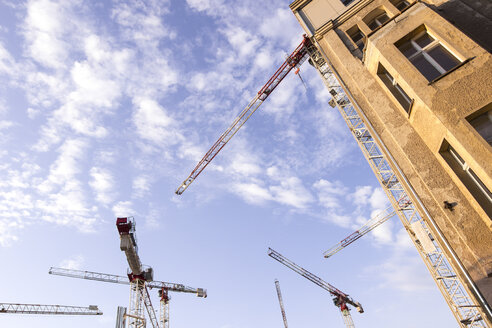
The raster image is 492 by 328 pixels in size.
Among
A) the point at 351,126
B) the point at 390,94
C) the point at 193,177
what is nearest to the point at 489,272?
the point at 390,94

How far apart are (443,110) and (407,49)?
2885 millimetres

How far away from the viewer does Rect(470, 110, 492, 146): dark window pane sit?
6711 mm

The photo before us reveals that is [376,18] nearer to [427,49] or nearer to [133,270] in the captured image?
[427,49]

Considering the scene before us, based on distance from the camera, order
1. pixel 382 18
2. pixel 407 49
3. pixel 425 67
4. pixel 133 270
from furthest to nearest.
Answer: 1. pixel 133 270
2. pixel 382 18
3. pixel 407 49
4. pixel 425 67

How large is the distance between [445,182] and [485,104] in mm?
2174

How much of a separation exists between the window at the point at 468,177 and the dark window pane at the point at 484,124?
769 mm

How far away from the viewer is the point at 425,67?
8.34 metres

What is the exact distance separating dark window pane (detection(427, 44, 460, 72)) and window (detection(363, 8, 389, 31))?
4756mm

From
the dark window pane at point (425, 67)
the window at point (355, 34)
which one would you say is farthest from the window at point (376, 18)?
the dark window pane at point (425, 67)

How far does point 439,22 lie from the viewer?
27.7 feet

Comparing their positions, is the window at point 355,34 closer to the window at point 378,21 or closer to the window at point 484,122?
the window at point 378,21

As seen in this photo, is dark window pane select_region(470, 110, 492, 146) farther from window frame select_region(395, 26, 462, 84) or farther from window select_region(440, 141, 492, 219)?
window frame select_region(395, 26, 462, 84)

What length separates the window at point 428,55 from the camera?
26.3ft

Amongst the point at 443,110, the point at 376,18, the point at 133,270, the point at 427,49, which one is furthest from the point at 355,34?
the point at 133,270
